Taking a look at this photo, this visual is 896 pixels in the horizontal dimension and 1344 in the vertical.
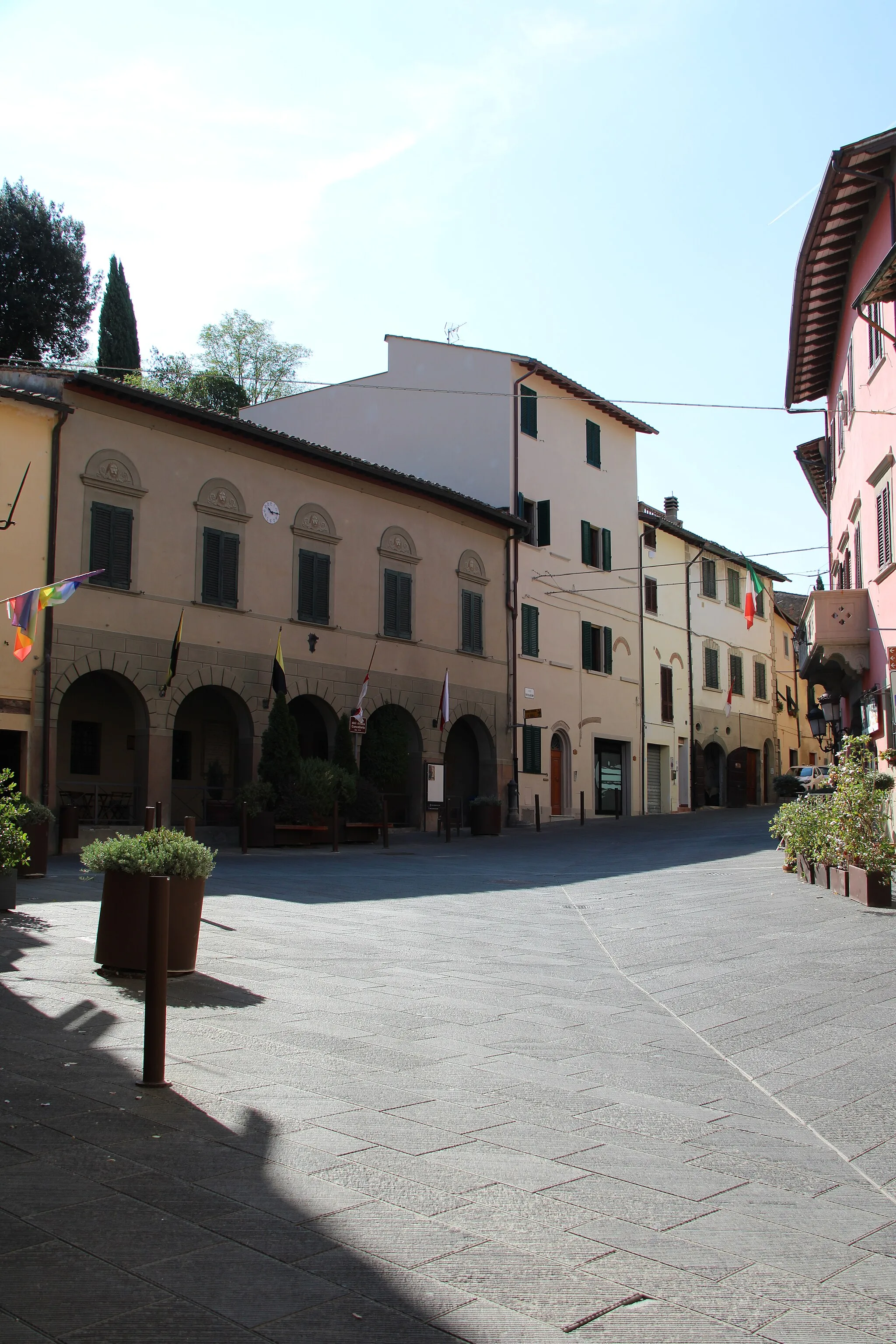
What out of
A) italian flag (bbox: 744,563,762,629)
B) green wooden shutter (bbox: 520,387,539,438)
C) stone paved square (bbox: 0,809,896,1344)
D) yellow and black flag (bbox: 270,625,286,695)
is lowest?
stone paved square (bbox: 0,809,896,1344)

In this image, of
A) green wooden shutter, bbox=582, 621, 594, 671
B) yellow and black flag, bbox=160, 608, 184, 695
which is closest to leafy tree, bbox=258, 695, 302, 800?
yellow and black flag, bbox=160, 608, 184, 695

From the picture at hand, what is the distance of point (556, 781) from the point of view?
34.1 m

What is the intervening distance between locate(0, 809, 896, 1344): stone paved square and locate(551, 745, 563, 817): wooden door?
78.3 feet

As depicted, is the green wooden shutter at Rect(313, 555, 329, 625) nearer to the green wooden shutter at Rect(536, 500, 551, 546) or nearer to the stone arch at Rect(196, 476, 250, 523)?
the stone arch at Rect(196, 476, 250, 523)

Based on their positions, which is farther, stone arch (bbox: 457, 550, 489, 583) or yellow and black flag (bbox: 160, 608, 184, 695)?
stone arch (bbox: 457, 550, 489, 583)

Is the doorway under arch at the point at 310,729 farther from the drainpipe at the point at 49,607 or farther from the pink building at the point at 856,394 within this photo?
the pink building at the point at 856,394

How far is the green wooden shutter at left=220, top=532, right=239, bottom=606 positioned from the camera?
24000 mm

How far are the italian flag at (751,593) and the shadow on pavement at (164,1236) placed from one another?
21272mm

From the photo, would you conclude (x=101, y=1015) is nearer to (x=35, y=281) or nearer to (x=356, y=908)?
(x=356, y=908)

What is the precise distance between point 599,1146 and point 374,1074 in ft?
4.24

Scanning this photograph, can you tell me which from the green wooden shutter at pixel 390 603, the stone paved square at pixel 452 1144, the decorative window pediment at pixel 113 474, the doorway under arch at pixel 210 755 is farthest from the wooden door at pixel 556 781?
the stone paved square at pixel 452 1144

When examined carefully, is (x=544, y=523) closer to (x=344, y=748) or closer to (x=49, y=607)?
(x=344, y=748)

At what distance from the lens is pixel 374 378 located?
34.1 meters

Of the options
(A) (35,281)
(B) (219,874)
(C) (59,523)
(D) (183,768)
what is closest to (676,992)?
(B) (219,874)
